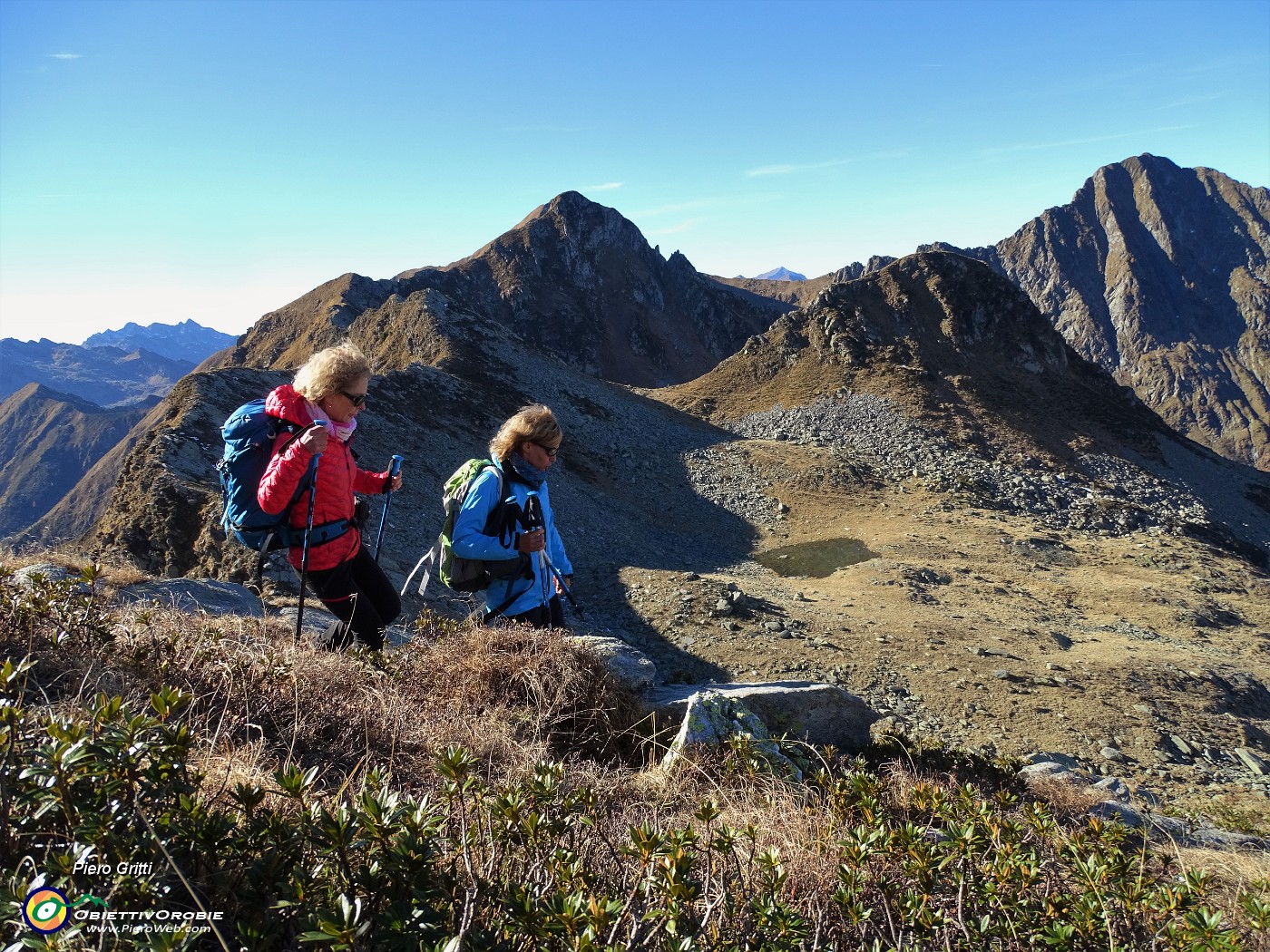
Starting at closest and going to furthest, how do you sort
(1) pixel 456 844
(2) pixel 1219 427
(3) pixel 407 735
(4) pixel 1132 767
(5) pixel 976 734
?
(1) pixel 456 844 → (3) pixel 407 735 → (4) pixel 1132 767 → (5) pixel 976 734 → (2) pixel 1219 427

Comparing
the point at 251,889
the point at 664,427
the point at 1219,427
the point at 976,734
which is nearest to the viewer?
the point at 251,889

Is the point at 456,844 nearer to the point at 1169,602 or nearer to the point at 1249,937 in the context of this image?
the point at 1249,937

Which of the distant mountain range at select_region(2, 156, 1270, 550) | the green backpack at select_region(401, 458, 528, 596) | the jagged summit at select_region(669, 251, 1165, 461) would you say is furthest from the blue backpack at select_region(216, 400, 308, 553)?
the jagged summit at select_region(669, 251, 1165, 461)

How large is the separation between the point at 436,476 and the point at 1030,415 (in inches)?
1100

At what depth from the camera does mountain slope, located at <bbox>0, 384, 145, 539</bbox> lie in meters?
127

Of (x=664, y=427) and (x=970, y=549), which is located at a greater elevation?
(x=664, y=427)

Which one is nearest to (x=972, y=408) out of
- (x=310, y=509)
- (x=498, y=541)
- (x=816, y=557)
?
(x=816, y=557)

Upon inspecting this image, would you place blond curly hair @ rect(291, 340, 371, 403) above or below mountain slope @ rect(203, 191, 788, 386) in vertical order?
below

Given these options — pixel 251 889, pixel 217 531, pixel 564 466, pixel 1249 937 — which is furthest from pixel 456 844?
pixel 564 466

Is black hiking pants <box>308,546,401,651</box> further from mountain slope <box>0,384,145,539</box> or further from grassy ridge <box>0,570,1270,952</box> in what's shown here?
mountain slope <box>0,384,145,539</box>

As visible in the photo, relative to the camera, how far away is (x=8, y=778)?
163cm

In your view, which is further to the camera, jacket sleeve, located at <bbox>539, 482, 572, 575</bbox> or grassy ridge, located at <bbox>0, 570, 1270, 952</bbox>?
jacket sleeve, located at <bbox>539, 482, 572, 575</bbox>

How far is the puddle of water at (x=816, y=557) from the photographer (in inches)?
756

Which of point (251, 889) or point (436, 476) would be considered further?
point (436, 476)
